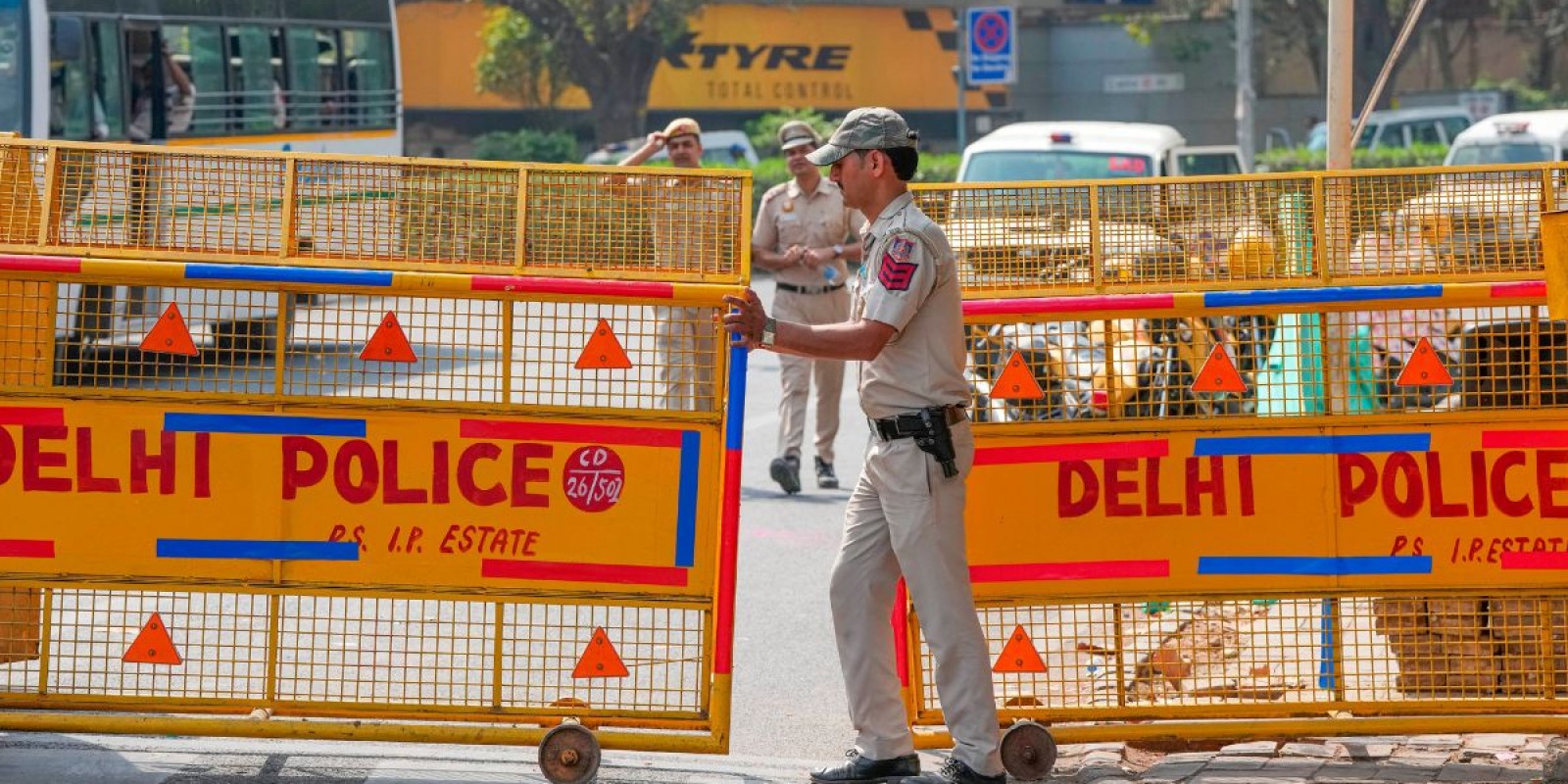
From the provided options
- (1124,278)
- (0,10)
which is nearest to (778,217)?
(1124,278)

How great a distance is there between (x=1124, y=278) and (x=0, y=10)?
11557mm

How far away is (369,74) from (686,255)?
16.4m

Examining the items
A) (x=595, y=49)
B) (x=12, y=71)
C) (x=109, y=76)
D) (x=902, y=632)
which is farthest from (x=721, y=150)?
(x=902, y=632)

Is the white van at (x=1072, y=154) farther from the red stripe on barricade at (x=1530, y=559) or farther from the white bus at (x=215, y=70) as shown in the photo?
the red stripe on barricade at (x=1530, y=559)

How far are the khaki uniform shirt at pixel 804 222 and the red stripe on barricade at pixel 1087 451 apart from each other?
495cm

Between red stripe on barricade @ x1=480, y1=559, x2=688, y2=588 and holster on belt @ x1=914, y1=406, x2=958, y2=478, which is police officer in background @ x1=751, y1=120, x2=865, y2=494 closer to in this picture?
red stripe on barricade @ x1=480, y1=559, x2=688, y2=588

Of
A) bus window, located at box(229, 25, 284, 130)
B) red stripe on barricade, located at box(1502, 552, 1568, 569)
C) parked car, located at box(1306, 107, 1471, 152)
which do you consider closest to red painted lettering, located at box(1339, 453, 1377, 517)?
red stripe on barricade, located at box(1502, 552, 1568, 569)

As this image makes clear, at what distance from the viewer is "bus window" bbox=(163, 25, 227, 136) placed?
17031 mm

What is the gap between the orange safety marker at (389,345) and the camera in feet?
16.9

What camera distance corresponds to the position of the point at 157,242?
5227 millimetres

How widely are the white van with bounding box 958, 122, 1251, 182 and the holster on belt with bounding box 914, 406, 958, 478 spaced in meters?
10.9

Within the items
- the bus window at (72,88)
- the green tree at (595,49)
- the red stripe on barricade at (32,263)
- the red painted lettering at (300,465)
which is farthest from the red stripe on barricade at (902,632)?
the green tree at (595,49)

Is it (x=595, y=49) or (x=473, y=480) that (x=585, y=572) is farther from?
(x=595, y=49)

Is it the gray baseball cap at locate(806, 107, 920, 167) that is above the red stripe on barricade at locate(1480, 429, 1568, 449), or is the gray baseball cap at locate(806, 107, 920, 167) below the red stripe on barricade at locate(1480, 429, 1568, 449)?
above
